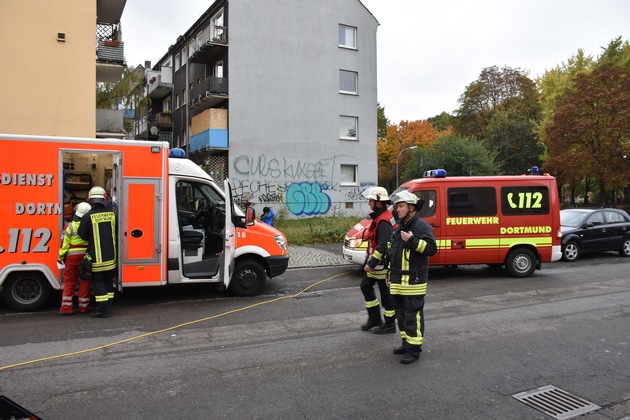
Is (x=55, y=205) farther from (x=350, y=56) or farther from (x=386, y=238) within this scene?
(x=350, y=56)

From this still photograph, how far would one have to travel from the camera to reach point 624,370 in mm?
4766

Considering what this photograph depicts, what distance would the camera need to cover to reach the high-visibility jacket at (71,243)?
6758 millimetres

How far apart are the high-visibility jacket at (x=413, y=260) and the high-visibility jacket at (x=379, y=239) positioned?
21.6 inches

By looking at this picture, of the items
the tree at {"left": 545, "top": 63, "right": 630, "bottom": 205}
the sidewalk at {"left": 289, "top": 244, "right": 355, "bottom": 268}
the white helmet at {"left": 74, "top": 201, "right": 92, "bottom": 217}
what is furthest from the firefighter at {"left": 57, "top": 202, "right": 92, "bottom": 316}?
the tree at {"left": 545, "top": 63, "right": 630, "bottom": 205}

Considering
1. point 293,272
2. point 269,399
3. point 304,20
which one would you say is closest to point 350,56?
point 304,20

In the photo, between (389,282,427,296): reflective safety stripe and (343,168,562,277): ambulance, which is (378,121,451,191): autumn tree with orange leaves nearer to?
(343,168,562,277): ambulance

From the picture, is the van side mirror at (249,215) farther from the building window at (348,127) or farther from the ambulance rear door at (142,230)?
the building window at (348,127)

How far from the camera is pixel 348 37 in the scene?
3083 cm

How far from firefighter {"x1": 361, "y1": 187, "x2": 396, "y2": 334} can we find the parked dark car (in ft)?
30.8

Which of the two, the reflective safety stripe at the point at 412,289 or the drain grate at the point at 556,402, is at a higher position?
the reflective safety stripe at the point at 412,289

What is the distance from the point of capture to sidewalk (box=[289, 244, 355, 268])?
12607mm

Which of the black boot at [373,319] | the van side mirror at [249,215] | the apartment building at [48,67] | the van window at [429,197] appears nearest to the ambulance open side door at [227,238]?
the van side mirror at [249,215]

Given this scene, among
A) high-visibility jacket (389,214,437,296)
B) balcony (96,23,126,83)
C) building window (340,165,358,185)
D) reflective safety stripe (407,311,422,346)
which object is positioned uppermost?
balcony (96,23,126,83)

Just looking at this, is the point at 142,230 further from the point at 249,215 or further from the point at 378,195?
the point at 378,195
